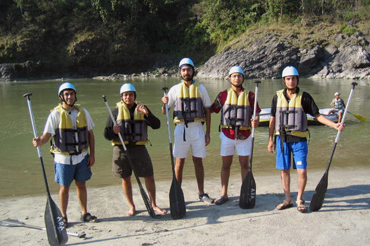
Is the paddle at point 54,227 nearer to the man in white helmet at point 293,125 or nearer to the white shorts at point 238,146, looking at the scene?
the white shorts at point 238,146

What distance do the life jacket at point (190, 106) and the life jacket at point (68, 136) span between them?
1302mm

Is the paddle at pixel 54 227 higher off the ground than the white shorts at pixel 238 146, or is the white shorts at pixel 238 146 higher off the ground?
the white shorts at pixel 238 146

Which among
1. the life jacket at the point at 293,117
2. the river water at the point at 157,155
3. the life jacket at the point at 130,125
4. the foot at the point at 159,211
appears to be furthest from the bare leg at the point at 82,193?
the life jacket at the point at 293,117

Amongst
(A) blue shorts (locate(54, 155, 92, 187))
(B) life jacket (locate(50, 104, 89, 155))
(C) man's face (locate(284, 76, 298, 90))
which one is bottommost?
(A) blue shorts (locate(54, 155, 92, 187))

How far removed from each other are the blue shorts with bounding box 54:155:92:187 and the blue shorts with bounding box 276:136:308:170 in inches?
99.1

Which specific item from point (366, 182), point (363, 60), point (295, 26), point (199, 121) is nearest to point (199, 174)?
point (199, 121)

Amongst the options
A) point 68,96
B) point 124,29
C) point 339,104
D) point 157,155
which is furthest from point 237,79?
point 124,29

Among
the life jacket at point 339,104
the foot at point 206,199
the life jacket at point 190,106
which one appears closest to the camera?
the life jacket at point 190,106

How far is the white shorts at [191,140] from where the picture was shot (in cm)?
439

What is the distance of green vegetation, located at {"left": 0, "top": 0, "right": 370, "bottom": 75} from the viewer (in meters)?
41.6

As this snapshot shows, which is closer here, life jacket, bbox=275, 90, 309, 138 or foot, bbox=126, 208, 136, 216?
life jacket, bbox=275, 90, 309, 138

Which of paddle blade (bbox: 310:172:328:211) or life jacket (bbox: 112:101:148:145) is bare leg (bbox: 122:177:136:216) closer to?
life jacket (bbox: 112:101:148:145)

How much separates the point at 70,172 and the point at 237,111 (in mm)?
2310

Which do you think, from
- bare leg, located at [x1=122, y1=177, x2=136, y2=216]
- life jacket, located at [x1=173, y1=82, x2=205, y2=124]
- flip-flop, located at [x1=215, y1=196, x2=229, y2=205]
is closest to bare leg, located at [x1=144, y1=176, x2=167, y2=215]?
bare leg, located at [x1=122, y1=177, x2=136, y2=216]
